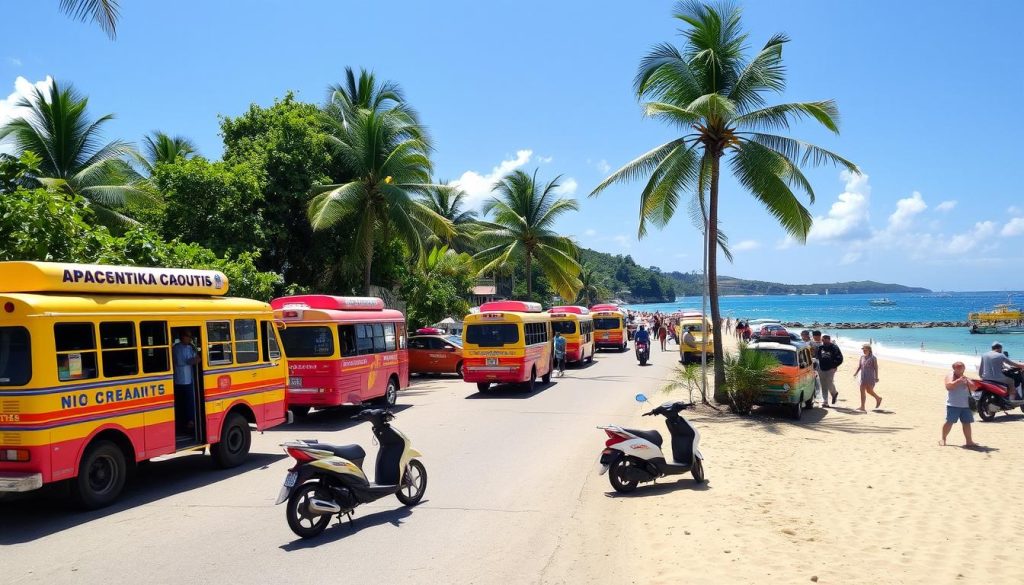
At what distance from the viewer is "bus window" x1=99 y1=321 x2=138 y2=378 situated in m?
8.48

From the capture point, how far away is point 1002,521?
25.2ft

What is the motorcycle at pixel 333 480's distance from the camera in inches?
280

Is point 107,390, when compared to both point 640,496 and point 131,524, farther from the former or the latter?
point 640,496

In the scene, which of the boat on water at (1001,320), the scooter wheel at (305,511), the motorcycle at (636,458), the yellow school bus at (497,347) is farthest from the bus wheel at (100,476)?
the boat on water at (1001,320)

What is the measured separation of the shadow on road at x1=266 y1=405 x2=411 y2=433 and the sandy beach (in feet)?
23.6

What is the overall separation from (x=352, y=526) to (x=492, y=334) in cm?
1194

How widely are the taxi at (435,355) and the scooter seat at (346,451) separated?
1774 cm

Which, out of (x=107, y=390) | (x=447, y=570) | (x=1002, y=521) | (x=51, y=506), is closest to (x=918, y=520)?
(x=1002, y=521)

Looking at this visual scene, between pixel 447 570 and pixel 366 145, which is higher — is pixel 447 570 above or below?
below

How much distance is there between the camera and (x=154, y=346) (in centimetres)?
916

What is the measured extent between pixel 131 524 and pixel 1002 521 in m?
9.32

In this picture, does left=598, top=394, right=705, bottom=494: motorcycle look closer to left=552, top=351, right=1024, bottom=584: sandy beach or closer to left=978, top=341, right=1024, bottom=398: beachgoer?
left=552, top=351, right=1024, bottom=584: sandy beach

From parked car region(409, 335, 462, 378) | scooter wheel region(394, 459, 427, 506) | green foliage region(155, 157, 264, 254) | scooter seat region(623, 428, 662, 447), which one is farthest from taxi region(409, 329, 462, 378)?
scooter wheel region(394, 459, 427, 506)

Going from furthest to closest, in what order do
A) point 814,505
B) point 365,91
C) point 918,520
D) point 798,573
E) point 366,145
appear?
point 365,91 < point 366,145 < point 814,505 < point 918,520 < point 798,573
